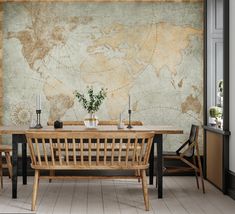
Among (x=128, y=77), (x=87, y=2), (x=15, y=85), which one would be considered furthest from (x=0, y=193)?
(x=87, y=2)

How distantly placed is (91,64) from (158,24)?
1.19 metres

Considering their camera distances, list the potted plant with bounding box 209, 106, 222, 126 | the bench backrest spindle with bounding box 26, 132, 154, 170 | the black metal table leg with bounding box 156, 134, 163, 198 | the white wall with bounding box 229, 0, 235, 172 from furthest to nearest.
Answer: the potted plant with bounding box 209, 106, 222, 126, the white wall with bounding box 229, 0, 235, 172, the black metal table leg with bounding box 156, 134, 163, 198, the bench backrest spindle with bounding box 26, 132, 154, 170

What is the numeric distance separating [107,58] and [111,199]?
2.63 m

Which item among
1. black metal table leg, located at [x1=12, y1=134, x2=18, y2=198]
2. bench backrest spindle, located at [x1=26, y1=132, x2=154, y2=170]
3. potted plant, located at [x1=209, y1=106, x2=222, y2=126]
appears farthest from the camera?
potted plant, located at [x1=209, y1=106, x2=222, y2=126]

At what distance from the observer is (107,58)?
25.8 feet

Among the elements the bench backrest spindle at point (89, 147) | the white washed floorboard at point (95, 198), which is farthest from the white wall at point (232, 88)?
the white washed floorboard at point (95, 198)

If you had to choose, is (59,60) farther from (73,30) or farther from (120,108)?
(120,108)

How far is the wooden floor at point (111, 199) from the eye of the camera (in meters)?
5.38

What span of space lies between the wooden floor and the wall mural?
1215 mm

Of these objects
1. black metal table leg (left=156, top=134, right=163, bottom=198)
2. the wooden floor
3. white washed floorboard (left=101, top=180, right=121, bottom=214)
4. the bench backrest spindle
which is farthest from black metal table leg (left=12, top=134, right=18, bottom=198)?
black metal table leg (left=156, top=134, right=163, bottom=198)

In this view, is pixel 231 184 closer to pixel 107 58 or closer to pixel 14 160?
pixel 14 160

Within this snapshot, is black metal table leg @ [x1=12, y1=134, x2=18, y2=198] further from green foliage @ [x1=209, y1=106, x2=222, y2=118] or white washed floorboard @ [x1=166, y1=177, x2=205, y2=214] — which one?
green foliage @ [x1=209, y1=106, x2=222, y2=118]

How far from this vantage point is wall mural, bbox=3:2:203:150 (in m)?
7.82

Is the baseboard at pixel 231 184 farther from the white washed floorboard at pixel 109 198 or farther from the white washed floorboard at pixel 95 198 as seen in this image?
the white washed floorboard at pixel 95 198
